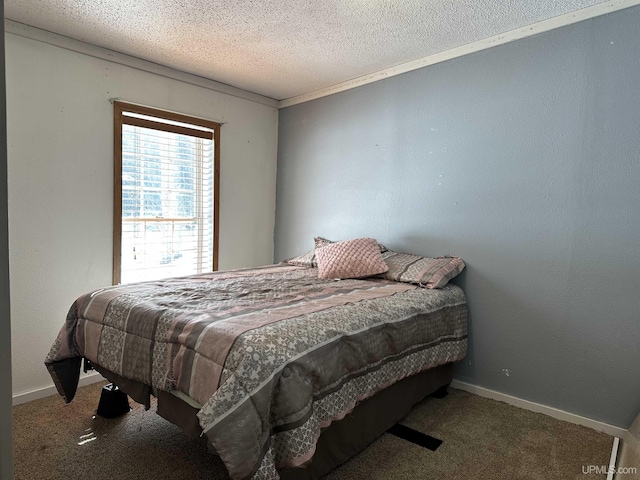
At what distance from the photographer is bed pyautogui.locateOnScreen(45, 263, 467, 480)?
1.41 metres

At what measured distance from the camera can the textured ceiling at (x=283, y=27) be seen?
2.30m

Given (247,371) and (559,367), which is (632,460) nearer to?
(559,367)

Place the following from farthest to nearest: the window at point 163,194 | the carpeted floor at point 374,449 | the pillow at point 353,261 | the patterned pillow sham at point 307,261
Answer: the patterned pillow sham at point 307,261 < the window at point 163,194 < the pillow at point 353,261 < the carpeted floor at point 374,449

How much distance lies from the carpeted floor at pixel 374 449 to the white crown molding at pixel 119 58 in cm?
234

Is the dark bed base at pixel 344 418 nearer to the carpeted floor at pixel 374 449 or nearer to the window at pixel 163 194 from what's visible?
the carpeted floor at pixel 374 449

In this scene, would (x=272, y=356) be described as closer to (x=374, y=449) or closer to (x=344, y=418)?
(x=344, y=418)

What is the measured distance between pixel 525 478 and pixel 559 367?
86 cm

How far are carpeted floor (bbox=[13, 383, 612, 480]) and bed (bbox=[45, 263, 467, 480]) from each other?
0.16 metres

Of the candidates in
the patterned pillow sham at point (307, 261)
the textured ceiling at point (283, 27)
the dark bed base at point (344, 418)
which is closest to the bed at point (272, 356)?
the dark bed base at point (344, 418)

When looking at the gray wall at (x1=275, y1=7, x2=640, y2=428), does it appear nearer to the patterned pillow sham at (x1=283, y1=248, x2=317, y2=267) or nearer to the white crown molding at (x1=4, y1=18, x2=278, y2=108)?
the patterned pillow sham at (x1=283, y1=248, x2=317, y2=267)

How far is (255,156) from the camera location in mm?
3963

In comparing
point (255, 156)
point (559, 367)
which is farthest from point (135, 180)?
point (559, 367)

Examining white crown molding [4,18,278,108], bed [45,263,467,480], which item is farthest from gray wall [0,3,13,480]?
white crown molding [4,18,278,108]

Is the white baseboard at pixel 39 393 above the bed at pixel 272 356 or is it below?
below
